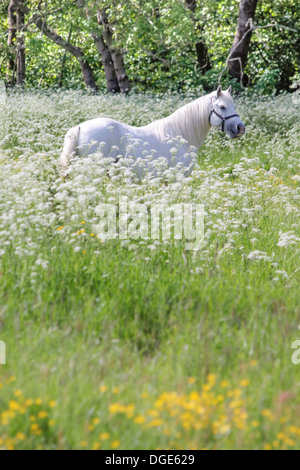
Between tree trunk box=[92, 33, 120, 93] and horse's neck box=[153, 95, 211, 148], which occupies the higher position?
tree trunk box=[92, 33, 120, 93]

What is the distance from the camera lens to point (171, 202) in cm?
591

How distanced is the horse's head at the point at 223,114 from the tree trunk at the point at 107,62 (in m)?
11.9

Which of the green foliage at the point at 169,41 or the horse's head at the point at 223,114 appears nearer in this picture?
the horse's head at the point at 223,114

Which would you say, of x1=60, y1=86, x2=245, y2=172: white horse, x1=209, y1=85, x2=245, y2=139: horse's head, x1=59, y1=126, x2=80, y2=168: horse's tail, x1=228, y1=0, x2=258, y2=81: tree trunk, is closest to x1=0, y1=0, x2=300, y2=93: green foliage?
x1=228, y1=0, x2=258, y2=81: tree trunk

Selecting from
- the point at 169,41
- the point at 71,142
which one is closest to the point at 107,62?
the point at 169,41

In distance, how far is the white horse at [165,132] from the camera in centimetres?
729

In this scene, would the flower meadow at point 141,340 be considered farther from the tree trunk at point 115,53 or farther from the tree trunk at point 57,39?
the tree trunk at point 57,39

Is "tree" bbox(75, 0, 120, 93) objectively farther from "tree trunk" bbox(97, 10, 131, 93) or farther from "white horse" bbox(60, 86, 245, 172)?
"white horse" bbox(60, 86, 245, 172)

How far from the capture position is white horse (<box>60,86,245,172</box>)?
7.29m

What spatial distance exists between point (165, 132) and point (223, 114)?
853 millimetres

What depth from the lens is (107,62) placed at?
19.4 metres

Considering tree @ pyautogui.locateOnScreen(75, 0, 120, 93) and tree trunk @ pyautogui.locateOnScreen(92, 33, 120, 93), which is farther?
tree trunk @ pyautogui.locateOnScreen(92, 33, 120, 93)

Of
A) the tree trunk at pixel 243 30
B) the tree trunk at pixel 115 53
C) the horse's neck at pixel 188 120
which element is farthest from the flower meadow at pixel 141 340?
the tree trunk at pixel 115 53

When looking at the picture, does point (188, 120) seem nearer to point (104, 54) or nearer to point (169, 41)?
point (169, 41)
